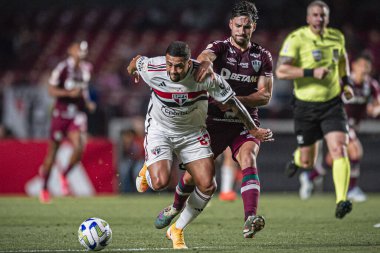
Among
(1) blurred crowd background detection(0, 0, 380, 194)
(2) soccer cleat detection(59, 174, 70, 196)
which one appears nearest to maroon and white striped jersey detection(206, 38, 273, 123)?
(2) soccer cleat detection(59, 174, 70, 196)

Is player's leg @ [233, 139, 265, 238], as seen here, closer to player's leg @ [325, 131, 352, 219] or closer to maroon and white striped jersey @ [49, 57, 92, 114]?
player's leg @ [325, 131, 352, 219]

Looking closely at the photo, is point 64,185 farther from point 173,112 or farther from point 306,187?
point 173,112

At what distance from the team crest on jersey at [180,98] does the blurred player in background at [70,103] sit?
6771mm

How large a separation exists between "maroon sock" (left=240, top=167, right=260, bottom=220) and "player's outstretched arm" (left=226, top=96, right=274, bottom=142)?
0.44m

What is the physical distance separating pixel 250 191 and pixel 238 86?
46.2 inches

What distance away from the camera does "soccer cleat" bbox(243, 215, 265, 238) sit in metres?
7.20

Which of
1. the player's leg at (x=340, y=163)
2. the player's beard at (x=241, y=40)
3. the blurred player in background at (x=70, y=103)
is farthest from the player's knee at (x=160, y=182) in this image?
the blurred player in background at (x=70, y=103)

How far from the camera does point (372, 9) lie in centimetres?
2211

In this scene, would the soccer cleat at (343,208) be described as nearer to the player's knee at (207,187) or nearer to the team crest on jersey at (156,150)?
the player's knee at (207,187)

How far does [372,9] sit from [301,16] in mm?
1934

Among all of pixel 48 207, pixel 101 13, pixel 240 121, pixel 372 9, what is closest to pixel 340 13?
pixel 372 9

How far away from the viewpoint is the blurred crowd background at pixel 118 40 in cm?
1731

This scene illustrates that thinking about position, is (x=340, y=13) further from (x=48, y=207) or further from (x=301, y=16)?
(x=48, y=207)

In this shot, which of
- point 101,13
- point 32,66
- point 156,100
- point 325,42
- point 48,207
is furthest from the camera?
point 101,13
